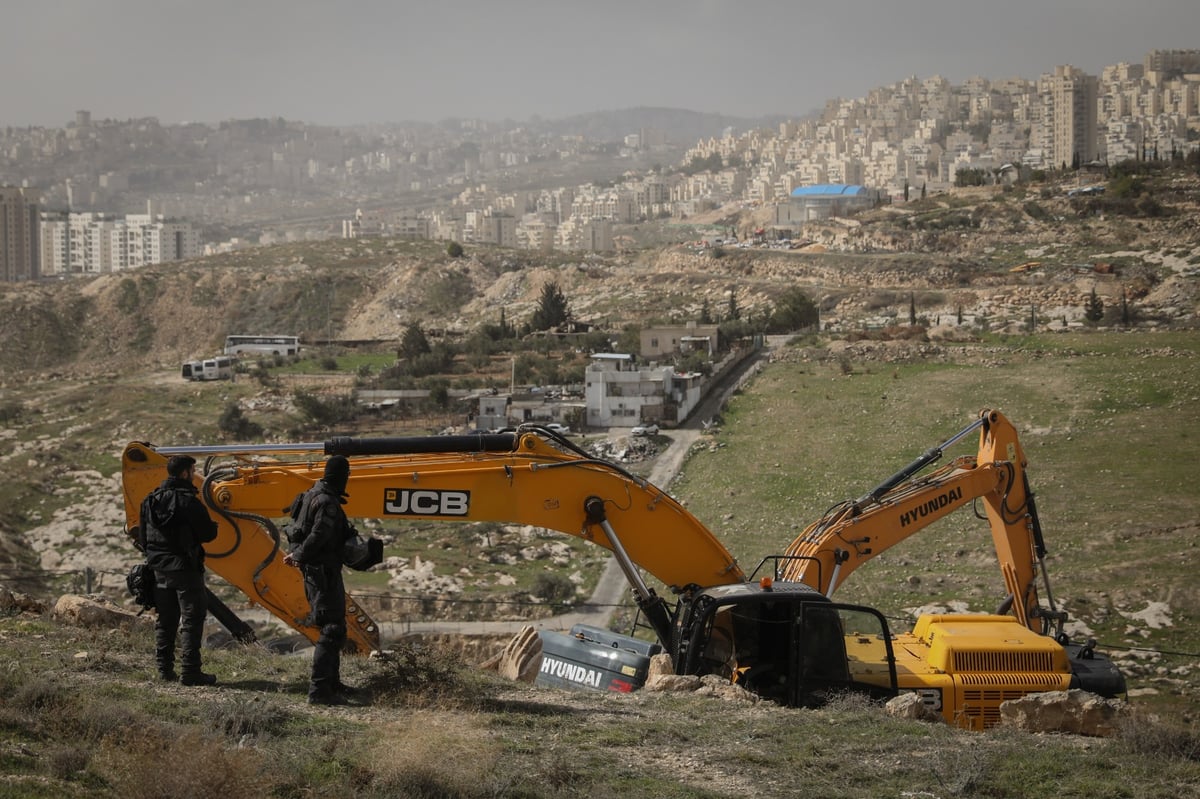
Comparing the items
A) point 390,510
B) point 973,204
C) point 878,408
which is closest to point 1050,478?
point 878,408

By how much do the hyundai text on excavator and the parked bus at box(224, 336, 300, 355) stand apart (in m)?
57.2

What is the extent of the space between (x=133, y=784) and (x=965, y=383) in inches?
1515

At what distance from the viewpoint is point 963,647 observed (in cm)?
994

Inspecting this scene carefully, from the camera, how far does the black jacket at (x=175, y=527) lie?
844 cm

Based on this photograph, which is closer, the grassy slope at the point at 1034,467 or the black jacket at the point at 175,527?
the black jacket at the point at 175,527

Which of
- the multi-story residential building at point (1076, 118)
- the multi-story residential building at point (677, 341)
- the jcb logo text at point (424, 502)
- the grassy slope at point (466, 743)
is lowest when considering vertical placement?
the multi-story residential building at point (677, 341)

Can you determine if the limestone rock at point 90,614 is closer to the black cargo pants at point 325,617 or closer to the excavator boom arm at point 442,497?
the excavator boom arm at point 442,497

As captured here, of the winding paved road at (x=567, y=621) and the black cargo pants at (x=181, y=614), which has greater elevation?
the black cargo pants at (x=181, y=614)

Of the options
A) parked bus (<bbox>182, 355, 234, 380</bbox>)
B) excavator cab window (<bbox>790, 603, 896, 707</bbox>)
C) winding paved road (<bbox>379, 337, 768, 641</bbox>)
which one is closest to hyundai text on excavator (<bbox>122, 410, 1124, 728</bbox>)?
excavator cab window (<bbox>790, 603, 896, 707</bbox>)

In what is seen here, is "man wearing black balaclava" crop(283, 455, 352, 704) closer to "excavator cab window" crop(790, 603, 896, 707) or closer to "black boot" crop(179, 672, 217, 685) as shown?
"black boot" crop(179, 672, 217, 685)

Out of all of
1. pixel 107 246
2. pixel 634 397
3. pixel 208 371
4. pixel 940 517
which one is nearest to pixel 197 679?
pixel 940 517

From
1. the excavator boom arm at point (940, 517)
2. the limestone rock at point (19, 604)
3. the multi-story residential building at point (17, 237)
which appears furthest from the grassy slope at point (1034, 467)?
the multi-story residential building at point (17, 237)

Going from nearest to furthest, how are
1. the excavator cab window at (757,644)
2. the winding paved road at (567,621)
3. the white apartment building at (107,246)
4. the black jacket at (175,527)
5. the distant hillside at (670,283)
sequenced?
the black jacket at (175,527), the excavator cab window at (757,644), the winding paved road at (567,621), the distant hillside at (670,283), the white apartment building at (107,246)

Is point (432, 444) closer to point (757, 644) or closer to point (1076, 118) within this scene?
point (757, 644)
